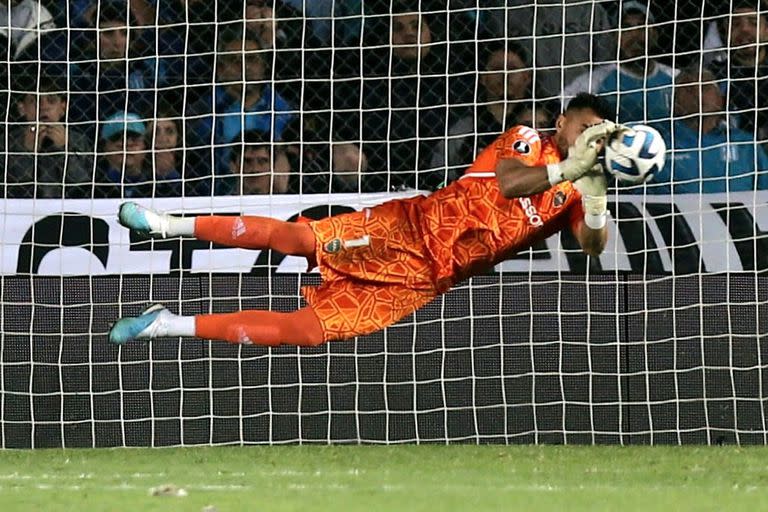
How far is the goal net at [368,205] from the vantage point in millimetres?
10164

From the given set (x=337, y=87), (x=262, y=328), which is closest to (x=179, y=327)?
(x=262, y=328)

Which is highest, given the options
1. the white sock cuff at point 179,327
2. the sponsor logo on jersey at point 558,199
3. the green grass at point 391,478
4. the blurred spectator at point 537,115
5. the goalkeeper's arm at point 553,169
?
the blurred spectator at point 537,115

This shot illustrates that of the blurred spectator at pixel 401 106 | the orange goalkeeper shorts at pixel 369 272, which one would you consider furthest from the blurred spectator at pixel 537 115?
the orange goalkeeper shorts at pixel 369 272

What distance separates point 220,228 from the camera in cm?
795

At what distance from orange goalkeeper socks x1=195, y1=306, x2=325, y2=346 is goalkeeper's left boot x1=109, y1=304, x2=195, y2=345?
6cm

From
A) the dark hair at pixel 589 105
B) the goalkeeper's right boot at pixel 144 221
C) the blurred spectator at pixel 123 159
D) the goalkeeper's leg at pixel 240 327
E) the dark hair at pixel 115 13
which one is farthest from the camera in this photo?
the dark hair at pixel 115 13

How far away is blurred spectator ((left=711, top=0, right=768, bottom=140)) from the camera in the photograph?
10.2m

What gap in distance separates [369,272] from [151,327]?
3.38 feet

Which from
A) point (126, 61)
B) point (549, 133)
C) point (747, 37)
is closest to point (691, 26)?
point (747, 37)

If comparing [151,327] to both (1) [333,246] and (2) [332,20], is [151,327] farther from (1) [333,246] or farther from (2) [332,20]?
(2) [332,20]

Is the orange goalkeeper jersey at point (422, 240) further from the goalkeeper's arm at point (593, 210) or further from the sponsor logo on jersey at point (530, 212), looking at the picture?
the goalkeeper's arm at point (593, 210)

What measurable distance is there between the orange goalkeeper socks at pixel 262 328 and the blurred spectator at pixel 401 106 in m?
2.34

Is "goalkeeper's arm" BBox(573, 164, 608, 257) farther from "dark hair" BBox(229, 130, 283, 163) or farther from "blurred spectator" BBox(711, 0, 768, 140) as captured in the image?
"dark hair" BBox(229, 130, 283, 163)

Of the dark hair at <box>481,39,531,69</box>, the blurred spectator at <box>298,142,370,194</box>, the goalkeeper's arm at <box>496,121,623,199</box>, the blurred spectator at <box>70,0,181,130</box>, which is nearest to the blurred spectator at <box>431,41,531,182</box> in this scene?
the dark hair at <box>481,39,531,69</box>
